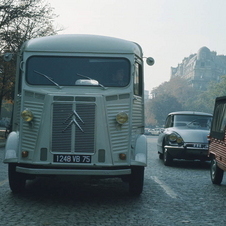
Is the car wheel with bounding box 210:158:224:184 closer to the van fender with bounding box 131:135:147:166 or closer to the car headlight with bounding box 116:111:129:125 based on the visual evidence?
the van fender with bounding box 131:135:147:166

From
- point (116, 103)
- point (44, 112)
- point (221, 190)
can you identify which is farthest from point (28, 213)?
point (221, 190)

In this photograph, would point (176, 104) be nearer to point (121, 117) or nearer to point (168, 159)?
point (168, 159)

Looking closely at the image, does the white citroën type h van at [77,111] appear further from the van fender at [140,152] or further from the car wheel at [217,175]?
the car wheel at [217,175]

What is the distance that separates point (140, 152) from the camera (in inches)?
338

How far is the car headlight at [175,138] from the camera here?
15.7 m

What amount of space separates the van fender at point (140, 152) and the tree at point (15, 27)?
2043 centimetres

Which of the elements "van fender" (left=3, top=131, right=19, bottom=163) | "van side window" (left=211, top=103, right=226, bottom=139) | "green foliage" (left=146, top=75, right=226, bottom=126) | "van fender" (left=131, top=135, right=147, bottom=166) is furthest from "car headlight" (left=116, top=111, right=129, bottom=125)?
"green foliage" (left=146, top=75, right=226, bottom=126)

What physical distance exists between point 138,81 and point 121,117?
4.31 ft

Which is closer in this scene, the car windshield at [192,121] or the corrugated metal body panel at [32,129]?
the corrugated metal body panel at [32,129]

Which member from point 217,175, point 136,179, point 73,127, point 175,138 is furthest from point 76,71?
point 175,138

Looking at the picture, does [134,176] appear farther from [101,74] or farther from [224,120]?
[224,120]

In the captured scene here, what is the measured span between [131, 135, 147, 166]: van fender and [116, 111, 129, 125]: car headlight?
0.57 m

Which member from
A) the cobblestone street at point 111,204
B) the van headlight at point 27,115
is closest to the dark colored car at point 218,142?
the cobblestone street at point 111,204

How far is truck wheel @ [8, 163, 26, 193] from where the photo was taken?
8789mm
